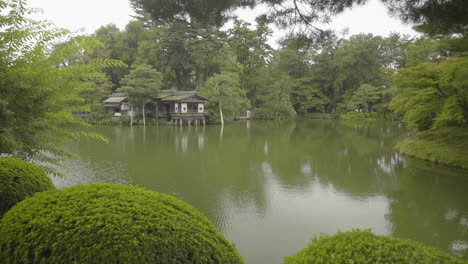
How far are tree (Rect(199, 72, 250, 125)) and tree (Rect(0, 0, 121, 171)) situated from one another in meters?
22.8

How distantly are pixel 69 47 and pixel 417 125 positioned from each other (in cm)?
1492

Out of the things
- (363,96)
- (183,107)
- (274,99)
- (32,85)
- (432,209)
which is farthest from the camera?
(274,99)

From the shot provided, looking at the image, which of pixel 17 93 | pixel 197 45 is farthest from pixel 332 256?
pixel 197 45

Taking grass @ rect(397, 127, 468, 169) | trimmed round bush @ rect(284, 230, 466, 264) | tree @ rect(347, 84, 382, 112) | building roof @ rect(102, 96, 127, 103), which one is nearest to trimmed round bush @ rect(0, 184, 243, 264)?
trimmed round bush @ rect(284, 230, 466, 264)

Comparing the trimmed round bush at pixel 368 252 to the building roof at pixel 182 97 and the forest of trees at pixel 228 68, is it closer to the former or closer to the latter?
the forest of trees at pixel 228 68

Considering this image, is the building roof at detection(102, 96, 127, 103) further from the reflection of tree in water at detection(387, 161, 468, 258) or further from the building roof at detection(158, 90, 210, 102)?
the reflection of tree in water at detection(387, 161, 468, 258)

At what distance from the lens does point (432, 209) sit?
5.97m

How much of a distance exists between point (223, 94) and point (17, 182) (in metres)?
25.0

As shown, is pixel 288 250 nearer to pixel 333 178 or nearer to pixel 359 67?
pixel 333 178

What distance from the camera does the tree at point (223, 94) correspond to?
1035 inches

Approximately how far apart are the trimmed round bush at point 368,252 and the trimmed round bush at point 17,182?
7.17ft

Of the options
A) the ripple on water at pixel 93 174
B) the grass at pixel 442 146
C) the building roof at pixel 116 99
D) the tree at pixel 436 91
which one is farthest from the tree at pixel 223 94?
the ripple on water at pixel 93 174

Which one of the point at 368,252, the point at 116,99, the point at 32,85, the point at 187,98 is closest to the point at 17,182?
the point at 32,85

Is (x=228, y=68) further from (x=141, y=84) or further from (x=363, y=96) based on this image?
(x=363, y=96)
